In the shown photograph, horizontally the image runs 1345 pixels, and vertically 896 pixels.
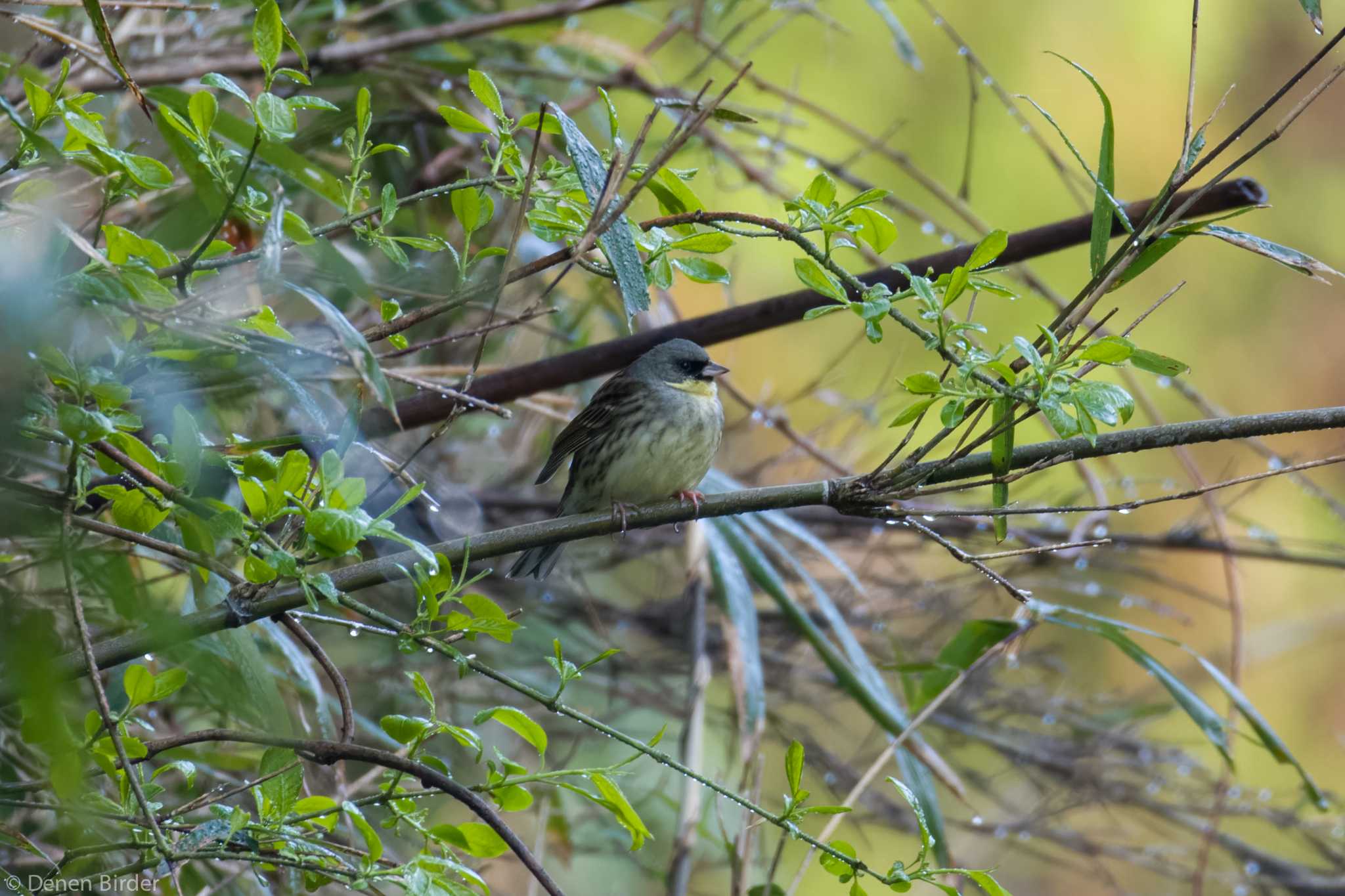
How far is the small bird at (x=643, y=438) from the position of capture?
10.6 feet

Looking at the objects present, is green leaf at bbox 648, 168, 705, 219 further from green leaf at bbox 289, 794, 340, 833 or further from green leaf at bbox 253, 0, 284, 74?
green leaf at bbox 289, 794, 340, 833

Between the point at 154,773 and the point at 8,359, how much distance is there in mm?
867

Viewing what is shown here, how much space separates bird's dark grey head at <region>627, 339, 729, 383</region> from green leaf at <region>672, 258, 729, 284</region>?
1.47 meters

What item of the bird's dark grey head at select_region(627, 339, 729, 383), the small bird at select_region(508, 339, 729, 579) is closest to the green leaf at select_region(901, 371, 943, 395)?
the small bird at select_region(508, 339, 729, 579)

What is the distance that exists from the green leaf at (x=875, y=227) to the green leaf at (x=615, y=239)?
310 millimetres

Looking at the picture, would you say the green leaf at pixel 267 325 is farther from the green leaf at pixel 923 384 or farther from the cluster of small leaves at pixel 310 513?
the green leaf at pixel 923 384

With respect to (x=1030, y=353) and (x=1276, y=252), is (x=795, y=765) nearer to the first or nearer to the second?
(x=1030, y=353)

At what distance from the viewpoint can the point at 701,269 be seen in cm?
185

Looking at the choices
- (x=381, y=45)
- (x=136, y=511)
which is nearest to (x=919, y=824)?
(x=136, y=511)

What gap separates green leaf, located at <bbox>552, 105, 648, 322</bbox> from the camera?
1575mm

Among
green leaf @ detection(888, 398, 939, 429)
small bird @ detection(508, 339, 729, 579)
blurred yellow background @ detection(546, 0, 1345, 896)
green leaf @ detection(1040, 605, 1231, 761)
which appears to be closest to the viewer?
green leaf @ detection(888, 398, 939, 429)

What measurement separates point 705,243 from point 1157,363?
2.11 ft

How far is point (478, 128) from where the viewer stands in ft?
5.40

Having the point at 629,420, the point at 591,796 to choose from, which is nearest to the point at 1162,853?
the point at 629,420
